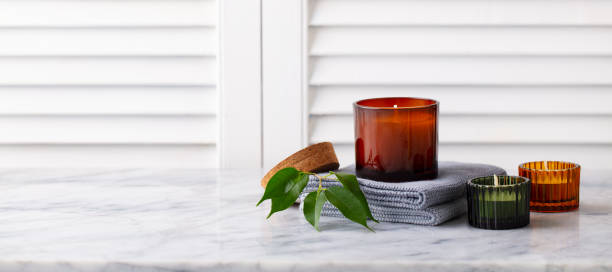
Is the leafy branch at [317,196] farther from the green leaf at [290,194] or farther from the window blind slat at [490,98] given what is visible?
the window blind slat at [490,98]

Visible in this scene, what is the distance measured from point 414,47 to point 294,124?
240mm

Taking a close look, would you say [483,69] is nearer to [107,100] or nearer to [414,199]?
[414,199]

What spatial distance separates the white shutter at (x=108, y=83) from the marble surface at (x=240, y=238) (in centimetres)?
22

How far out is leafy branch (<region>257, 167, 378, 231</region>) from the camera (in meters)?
0.84

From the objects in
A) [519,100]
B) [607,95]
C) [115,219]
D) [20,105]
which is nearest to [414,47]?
[519,100]

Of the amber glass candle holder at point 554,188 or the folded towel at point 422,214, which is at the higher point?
the amber glass candle holder at point 554,188

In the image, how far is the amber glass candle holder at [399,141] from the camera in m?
0.90

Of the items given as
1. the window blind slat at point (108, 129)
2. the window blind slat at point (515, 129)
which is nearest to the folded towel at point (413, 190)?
the window blind slat at point (515, 129)

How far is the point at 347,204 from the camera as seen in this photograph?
841mm

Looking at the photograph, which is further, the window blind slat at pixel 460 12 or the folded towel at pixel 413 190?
the window blind slat at pixel 460 12

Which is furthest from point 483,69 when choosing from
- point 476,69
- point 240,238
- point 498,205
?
point 240,238

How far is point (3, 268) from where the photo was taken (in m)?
0.75

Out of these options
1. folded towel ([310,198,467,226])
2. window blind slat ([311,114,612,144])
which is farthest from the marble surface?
window blind slat ([311,114,612,144])

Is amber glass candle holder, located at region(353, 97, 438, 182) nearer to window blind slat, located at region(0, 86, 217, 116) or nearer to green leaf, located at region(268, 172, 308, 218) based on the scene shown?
green leaf, located at region(268, 172, 308, 218)
